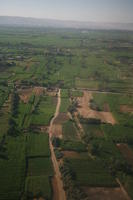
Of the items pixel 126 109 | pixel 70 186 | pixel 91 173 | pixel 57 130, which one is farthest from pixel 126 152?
pixel 126 109

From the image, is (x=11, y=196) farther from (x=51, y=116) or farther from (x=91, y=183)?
(x=51, y=116)

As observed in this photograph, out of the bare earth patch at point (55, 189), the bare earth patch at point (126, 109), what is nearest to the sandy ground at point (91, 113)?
A: the bare earth patch at point (126, 109)

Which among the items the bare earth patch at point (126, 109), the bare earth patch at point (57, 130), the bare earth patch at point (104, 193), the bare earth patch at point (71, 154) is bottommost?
the bare earth patch at point (104, 193)

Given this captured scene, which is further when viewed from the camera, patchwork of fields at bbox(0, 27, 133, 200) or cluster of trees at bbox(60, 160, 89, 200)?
patchwork of fields at bbox(0, 27, 133, 200)

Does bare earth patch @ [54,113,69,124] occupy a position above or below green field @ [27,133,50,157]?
above

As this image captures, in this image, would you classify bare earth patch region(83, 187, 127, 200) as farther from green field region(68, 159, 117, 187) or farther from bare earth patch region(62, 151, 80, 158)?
bare earth patch region(62, 151, 80, 158)

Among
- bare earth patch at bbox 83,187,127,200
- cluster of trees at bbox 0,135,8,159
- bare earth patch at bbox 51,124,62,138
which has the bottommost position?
bare earth patch at bbox 83,187,127,200

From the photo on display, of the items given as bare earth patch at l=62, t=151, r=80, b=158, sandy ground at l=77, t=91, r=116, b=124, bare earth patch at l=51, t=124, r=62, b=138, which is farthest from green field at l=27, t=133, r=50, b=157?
sandy ground at l=77, t=91, r=116, b=124

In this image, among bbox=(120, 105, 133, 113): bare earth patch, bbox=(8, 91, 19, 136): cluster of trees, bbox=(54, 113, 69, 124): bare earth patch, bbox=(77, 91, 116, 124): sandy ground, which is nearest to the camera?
bbox=(8, 91, 19, 136): cluster of trees

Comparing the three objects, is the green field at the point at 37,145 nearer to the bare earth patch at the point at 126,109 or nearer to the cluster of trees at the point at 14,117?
the cluster of trees at the point at 14,117
